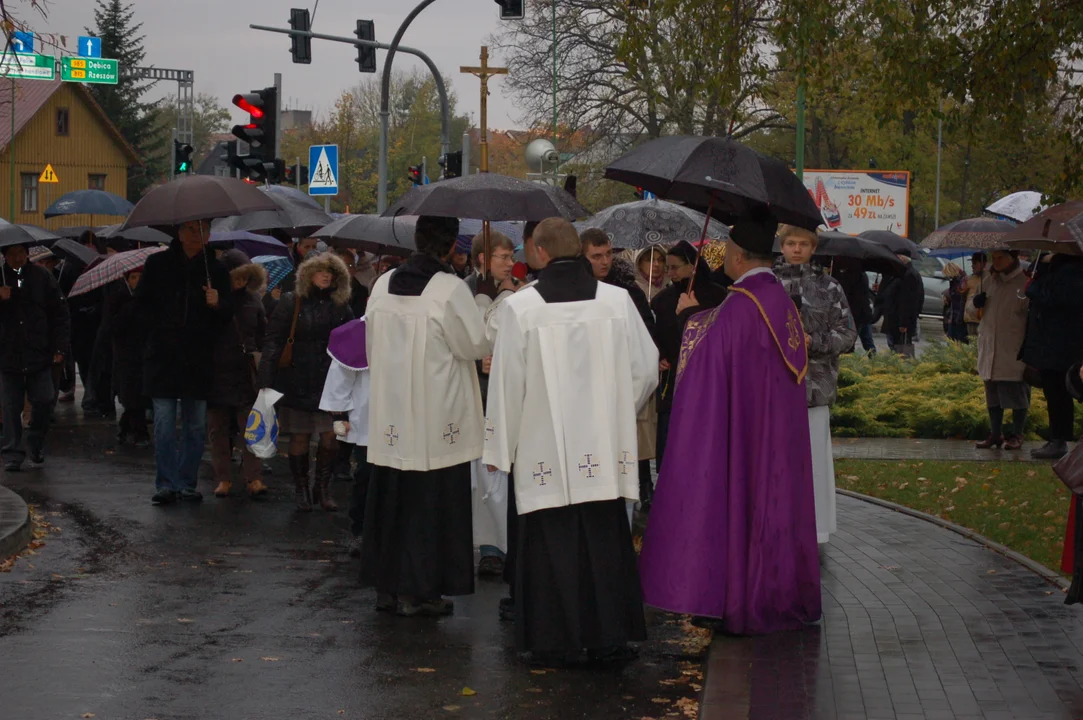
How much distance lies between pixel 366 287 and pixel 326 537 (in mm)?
4148

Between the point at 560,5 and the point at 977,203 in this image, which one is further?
the point at 977,203

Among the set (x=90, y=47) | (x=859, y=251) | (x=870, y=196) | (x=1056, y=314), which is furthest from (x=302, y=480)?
(x=90, y=47)

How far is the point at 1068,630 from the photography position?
7.54 meters

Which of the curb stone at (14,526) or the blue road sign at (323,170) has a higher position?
the blue road sign at (323,170)

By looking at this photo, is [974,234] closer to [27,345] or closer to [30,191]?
[27,345]

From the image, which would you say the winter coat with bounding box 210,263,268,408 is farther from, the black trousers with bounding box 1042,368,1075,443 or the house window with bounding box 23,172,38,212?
the house window with bounding box 23,172,38,212

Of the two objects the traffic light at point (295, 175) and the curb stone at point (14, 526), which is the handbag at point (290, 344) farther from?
the traffic light at point (295, 175)

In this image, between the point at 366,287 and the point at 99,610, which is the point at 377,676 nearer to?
the point at 99,610

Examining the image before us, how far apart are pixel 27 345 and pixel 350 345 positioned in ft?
12.7

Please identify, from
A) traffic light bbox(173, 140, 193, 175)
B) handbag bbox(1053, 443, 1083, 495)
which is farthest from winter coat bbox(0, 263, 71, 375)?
traffic light bbox(173, 140, 193, 175)

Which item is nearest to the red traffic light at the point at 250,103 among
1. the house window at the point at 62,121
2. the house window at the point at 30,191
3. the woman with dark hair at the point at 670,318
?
the woman with dark hair at the point at 670,318

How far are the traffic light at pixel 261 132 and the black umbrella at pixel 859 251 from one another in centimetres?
697

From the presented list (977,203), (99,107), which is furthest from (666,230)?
(99,107)

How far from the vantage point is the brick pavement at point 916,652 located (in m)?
6.20
